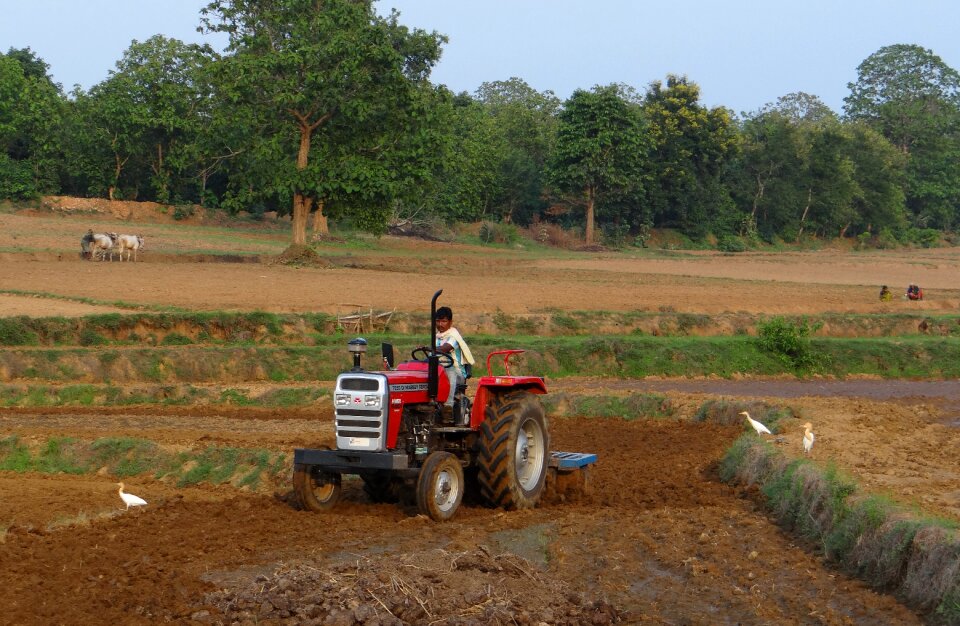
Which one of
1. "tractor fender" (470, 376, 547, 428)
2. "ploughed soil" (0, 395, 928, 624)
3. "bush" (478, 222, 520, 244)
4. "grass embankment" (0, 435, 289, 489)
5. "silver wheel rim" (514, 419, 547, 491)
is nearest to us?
"ploughed soil" (0, 395, 928, 624)

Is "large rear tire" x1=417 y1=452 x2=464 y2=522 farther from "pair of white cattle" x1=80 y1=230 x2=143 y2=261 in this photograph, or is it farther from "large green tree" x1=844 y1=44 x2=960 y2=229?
"large green tree" x1=844 y1=44 x2=960 y2=229

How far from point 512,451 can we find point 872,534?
3.57m

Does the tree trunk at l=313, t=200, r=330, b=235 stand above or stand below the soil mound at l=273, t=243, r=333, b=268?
above

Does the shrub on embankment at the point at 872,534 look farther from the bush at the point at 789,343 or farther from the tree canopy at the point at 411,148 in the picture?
the tree canopy at the point at 411,148

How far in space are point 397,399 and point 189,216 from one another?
52597mm

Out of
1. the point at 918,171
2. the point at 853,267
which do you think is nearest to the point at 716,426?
the point at 853,267

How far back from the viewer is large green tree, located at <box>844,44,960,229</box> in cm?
9162

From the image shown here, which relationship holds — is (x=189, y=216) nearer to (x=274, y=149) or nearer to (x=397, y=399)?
(x=274, y=149)

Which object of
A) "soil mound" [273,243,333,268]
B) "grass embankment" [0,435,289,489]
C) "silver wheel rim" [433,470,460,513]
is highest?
"soil mound" [273,243,333,268]

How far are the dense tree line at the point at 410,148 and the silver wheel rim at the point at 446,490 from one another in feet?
103

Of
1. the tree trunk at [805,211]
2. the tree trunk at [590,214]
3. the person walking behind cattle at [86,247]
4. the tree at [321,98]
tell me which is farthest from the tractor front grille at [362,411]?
the tree trunk at [805,211]

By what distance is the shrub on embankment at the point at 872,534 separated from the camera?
812 cm

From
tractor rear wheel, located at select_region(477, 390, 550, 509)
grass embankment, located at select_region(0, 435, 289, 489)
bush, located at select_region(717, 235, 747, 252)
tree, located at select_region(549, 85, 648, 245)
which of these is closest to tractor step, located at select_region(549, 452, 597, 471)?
tractor rear wheel, located at select_region(477, 390, 550, 509)

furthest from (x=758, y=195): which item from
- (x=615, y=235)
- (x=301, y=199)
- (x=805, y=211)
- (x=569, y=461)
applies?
(x=569, y=461)
